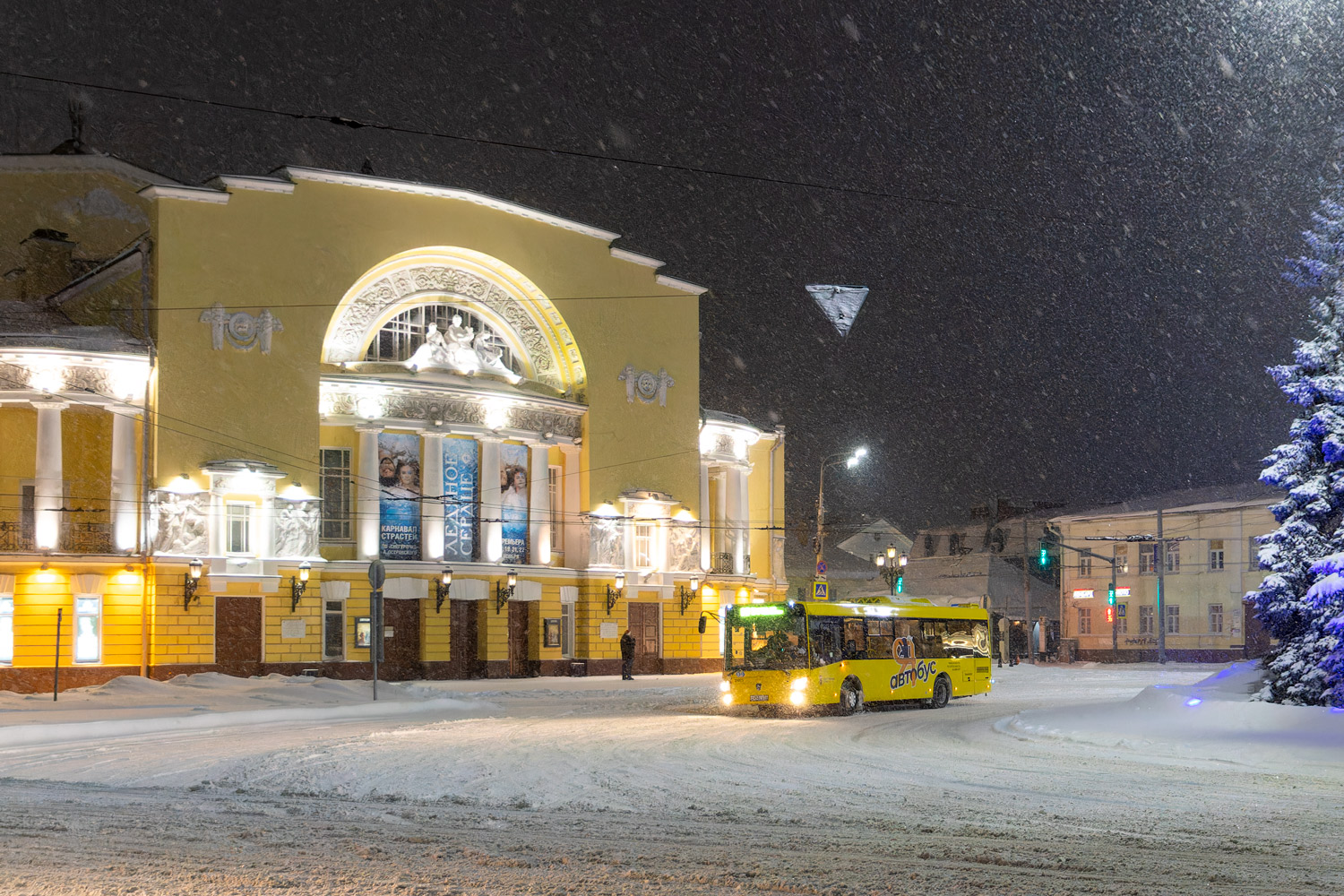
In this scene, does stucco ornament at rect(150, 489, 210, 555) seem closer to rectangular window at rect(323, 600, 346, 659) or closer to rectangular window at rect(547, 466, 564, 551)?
rectangular window at rect(323, 600, 346, 659)

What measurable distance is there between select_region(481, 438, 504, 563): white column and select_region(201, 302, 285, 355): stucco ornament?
7.72 m

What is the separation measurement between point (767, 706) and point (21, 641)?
69.2 feet

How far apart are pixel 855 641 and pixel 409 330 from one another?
2257 centimetres

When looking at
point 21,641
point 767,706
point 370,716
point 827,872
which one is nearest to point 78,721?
point 370,716

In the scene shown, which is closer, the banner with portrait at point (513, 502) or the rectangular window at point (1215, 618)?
the banner with portrait at point (513, 502)

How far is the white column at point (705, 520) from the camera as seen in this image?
5075 cm

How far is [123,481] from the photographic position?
124ft

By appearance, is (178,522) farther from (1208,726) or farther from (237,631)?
(1208,726)

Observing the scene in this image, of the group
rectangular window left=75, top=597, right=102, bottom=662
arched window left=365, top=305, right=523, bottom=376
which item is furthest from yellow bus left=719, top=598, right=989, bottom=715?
arched window left=365, top=305, right=523, bottom=376

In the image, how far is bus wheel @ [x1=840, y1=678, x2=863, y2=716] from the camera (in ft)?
86.2

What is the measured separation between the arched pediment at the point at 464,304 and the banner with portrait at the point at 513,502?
2984 millimetres

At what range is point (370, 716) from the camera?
26.7 m

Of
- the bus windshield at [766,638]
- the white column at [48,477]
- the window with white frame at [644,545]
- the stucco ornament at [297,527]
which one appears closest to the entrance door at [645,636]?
the window with white frame at [644,545]

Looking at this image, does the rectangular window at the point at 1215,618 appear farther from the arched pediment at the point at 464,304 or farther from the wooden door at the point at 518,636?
the wooden door at the point at 518,636
